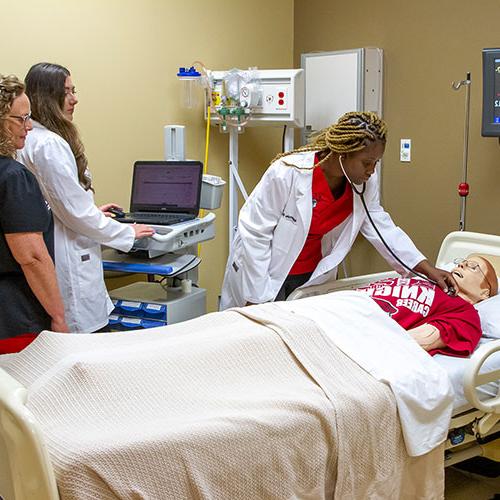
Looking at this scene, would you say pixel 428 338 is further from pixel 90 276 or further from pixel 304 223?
pixel 90 276

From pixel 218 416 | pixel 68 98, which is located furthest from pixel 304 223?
pixel 218 416

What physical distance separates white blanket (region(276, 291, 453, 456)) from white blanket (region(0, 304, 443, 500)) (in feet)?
0.13

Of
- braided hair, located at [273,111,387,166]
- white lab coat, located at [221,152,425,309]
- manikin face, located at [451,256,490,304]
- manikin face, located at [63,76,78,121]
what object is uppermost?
manikin face, located at [63,76,78,121]

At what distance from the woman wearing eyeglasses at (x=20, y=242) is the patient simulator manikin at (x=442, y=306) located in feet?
3.38

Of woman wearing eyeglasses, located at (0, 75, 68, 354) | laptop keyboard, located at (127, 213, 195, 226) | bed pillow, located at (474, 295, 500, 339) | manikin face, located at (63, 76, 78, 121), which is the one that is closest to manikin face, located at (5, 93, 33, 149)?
woman wearing eyeglasses, located at (0, 75, 68, 354)

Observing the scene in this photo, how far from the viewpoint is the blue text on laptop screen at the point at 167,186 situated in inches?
121

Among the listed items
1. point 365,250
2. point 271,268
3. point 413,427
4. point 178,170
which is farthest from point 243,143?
point 413,427

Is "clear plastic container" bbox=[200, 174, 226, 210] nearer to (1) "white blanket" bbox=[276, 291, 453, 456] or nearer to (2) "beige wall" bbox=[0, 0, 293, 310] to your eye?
(2) "beige wall" bbox=[0, 0, 293, 310]

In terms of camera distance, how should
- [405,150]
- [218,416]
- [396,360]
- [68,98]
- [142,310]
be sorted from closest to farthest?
[218,416] < [396,360] < [68,98] < [142,310] < [405,150]

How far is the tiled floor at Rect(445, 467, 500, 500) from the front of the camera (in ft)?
8.05

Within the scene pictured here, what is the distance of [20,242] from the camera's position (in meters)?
2.11

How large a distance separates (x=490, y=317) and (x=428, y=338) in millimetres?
338

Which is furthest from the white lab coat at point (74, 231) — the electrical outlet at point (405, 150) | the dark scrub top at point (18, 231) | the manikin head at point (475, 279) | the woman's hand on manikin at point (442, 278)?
the electrical outlet at point (405, 150)

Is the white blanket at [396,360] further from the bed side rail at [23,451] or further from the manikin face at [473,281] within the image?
the bed side rail at [23,451]
